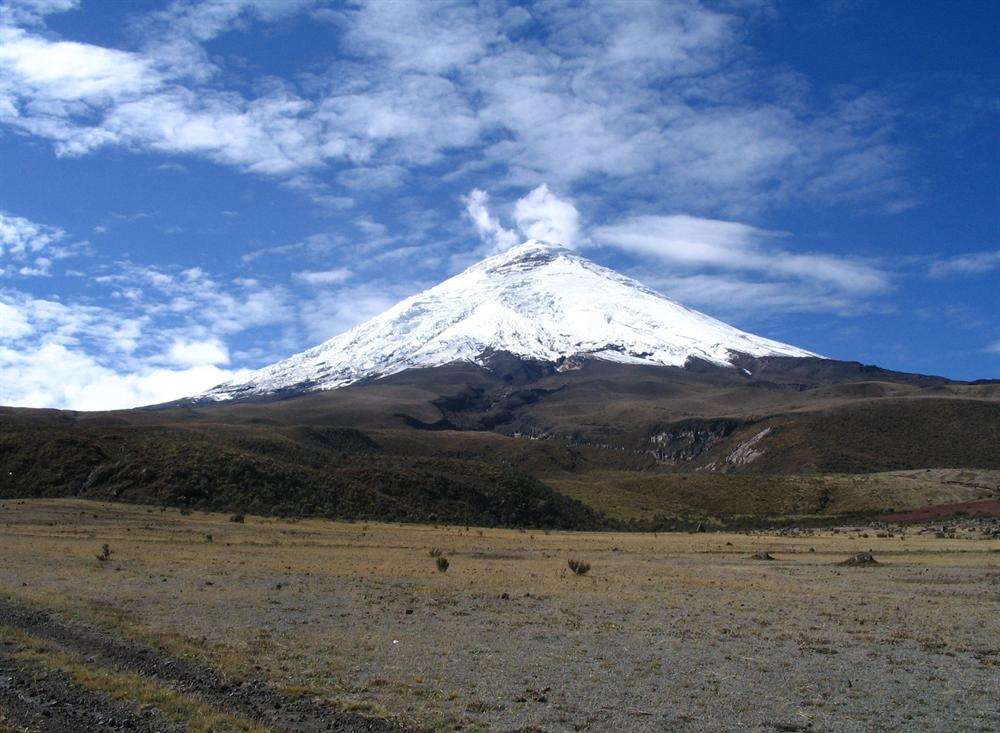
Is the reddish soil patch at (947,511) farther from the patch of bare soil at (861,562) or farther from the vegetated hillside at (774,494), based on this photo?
the patch of bare soil at (861,562)

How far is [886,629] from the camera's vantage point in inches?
695

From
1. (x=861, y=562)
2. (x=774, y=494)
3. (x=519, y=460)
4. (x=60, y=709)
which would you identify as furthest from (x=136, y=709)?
(x=519, y=460)

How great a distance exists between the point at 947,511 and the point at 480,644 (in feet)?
197

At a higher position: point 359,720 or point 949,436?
point 949,436

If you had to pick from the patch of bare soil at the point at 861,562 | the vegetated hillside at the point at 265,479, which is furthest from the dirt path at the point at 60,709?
the vegetated hillside at the point at 265,479

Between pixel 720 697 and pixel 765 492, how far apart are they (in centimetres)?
7639

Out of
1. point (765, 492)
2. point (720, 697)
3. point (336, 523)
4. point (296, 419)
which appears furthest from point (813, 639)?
Answer: point (296, 419)

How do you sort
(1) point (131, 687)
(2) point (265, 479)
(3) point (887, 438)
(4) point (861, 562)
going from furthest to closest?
1. (3) point (887, 438)
2. (2) point (265, 479)
3. (4) point (861, 562)
4. (1) point (131, 687)

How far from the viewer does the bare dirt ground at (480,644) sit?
10.9m

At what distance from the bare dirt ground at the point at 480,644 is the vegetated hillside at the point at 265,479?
23941mm

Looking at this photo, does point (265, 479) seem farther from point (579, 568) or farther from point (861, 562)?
point (861, 562)

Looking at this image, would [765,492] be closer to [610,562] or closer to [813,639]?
[610,562]

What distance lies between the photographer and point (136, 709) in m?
10.6

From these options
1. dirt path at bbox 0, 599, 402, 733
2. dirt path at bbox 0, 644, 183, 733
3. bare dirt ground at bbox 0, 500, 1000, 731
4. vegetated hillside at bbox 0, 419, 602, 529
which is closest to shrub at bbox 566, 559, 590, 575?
bare dirt ground at bbox 0, 500, 1000, 731
